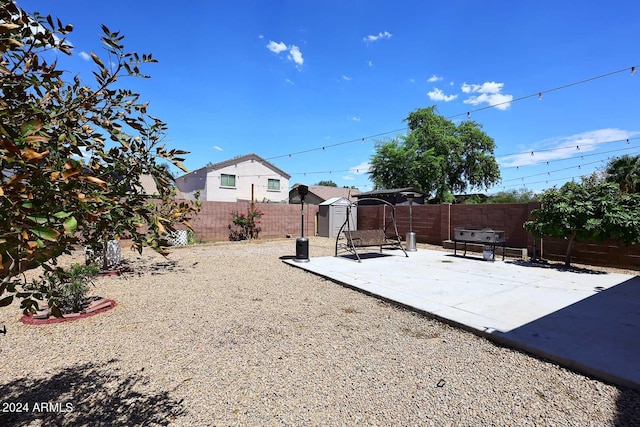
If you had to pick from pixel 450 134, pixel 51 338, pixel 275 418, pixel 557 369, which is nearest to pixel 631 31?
pixel 557 369

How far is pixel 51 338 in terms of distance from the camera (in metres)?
3.43

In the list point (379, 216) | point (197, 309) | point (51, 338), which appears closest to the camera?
point (51, 338)

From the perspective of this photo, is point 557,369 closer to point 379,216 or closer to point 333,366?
point 333,366

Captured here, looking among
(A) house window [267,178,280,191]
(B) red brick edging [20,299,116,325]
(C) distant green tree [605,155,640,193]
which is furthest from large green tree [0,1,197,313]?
(A) house window [267,178,280,191]

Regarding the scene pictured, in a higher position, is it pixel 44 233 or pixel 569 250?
pixel 44 233

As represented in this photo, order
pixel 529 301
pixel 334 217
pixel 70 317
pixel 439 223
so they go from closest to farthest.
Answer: pixel 70 317 → pixel 529 301 → pixel 439 223 → pixel 334 217

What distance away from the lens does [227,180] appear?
26.7m

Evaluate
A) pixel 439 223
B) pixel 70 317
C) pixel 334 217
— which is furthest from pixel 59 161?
pixel 334 217

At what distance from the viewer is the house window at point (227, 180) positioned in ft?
Result: 86.5

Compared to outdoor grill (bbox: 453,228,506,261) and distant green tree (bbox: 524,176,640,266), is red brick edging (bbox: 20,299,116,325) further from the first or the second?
distant green tree (bbox: 524,176,640,266)

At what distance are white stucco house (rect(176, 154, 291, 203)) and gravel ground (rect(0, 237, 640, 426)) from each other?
72.9 ft

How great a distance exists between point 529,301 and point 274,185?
26.2 m

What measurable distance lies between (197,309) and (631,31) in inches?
419

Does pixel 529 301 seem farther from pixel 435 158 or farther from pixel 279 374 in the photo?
pixel 435 158
